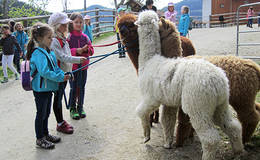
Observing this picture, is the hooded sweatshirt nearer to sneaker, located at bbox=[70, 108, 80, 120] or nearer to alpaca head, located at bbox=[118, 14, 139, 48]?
sneaker, located at bbox=[70, 108, 80, 120]

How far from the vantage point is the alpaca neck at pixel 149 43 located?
10.0 ft

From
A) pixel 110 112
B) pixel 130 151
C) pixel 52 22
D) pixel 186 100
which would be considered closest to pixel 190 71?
pixel 186 100

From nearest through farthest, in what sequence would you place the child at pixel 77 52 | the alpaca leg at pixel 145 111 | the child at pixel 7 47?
the alpaca leg at pixel 145 111 → the child at pixel 77 52 → the child at pixel 7 47

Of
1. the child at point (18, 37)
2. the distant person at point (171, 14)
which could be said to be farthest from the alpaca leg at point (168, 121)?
the child at point (18, 37)

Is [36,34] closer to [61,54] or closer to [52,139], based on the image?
[61,54]

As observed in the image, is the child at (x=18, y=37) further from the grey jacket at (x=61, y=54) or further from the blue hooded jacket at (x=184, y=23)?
the grey jacket at (x=61, y=54)

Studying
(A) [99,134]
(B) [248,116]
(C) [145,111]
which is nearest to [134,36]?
(C) [145,111]

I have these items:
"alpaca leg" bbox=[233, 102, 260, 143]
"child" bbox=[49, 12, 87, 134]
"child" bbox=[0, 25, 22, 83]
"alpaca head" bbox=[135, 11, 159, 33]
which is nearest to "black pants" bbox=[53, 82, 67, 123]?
"child" bbox=[49, 12, 87, 134]

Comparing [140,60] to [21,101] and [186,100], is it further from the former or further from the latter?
[21,101]

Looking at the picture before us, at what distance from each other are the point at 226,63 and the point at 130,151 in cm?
167

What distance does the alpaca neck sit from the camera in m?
3.05

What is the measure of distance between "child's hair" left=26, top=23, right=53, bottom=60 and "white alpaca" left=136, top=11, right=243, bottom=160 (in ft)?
4.03

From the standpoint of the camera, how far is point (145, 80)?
2.95m

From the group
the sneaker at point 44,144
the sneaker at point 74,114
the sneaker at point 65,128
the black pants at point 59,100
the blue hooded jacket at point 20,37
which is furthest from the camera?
the blue hooded jacket at point 20,37
